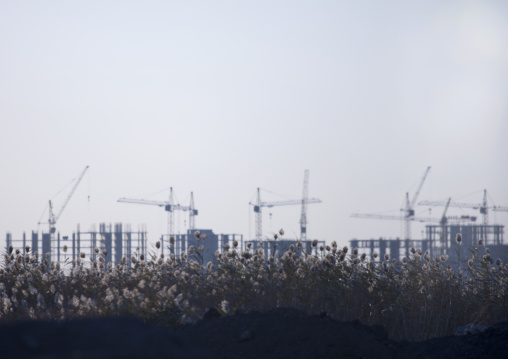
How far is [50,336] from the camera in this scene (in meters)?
5.07

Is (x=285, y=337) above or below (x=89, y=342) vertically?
below

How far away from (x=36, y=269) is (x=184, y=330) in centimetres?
507

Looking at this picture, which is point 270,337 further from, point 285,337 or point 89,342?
point 89,342

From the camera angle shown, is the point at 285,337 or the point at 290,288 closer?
the point at 285,337

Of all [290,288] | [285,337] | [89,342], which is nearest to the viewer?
[89,342]

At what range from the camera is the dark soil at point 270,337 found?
5.29 m

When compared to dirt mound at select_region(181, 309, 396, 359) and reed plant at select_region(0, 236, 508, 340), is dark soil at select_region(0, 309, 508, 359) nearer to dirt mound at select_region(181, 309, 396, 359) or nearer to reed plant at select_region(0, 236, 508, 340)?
dirt mound at select_region(181, 309, 396, 359)

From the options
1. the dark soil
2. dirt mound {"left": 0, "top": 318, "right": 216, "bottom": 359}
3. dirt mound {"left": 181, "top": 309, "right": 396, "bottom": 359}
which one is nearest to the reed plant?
dirt mound {"left": 181, "top": 309, "right": 396, "bottom": 359}

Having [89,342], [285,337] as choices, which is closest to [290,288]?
[285,337]

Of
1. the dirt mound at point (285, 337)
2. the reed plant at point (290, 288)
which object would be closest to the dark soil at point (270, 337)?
the dirt mound at point (285, 337)

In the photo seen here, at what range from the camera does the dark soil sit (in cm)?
529

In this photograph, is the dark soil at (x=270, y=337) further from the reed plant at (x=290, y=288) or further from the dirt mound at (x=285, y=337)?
the reed plant at (x=290, y=288)

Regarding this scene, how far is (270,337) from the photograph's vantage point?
306 inches

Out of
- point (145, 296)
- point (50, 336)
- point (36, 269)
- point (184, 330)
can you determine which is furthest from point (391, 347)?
point (36, 269)
